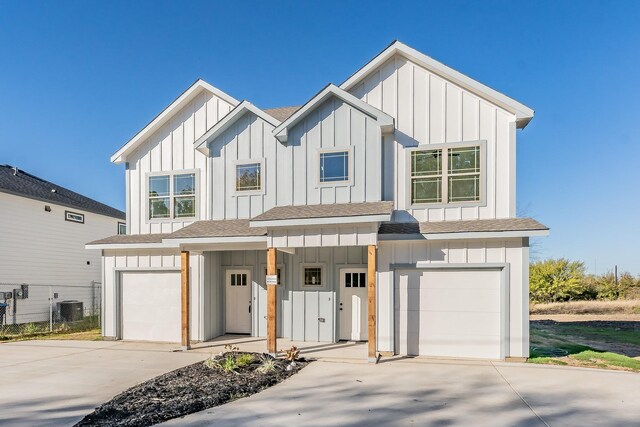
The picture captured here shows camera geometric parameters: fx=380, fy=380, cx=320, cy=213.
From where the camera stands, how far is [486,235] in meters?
8.62

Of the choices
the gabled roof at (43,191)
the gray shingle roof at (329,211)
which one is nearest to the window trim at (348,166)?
the gray shingle roof at (329,211)

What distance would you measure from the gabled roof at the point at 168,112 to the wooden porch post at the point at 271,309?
530cm

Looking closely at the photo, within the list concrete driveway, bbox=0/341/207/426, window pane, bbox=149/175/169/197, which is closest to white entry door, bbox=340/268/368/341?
concrete driveway, bbox=0/341/207/426

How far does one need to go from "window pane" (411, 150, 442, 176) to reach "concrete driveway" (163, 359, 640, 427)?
4.66m

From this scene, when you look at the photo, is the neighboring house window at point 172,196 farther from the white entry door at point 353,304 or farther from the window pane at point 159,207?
the white entry door at point 353,304

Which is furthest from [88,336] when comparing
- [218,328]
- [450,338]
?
[450,338]

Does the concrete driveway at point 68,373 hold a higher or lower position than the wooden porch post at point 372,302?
lower

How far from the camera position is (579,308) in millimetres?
20094

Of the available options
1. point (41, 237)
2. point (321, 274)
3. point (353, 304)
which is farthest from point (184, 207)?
point (41, 237)

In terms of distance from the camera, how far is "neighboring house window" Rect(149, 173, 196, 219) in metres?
11.9

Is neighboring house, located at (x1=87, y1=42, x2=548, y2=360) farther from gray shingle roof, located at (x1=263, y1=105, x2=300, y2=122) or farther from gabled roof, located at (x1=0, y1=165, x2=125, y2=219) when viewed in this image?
gabled roof, located at (x1=0, y1=165, x2=125, y2=219)

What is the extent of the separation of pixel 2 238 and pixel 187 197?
30.8 feet

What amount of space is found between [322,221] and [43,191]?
16031 millimetres

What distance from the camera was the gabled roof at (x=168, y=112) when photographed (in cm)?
1177
